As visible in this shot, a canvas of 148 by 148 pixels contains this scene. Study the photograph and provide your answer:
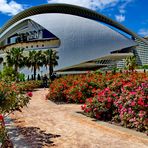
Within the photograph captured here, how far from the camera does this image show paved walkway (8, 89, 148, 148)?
6801 mm

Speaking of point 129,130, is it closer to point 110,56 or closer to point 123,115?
point 123,115

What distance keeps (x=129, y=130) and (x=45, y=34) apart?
2338 inches

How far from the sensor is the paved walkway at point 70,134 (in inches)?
268

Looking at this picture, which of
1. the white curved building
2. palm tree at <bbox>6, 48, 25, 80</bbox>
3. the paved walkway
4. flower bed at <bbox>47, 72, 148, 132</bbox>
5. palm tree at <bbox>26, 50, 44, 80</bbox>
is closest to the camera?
the paved walkway

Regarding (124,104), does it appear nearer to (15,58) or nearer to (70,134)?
(70,134)

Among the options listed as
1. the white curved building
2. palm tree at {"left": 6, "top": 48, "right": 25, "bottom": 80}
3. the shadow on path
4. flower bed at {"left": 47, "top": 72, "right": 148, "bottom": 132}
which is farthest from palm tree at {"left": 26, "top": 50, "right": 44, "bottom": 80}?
the shadow on path

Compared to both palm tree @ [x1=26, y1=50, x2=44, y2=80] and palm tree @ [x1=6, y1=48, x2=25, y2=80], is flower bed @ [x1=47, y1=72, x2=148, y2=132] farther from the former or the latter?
palm tree @ [x1=26, y1=50, x2=44, y2=80]

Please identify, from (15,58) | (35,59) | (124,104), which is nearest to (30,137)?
(124,104)

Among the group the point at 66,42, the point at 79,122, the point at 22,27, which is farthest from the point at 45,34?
the point at 79,122

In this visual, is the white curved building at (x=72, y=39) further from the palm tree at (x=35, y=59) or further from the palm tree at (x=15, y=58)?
the palm tree at (x=15, y=58)


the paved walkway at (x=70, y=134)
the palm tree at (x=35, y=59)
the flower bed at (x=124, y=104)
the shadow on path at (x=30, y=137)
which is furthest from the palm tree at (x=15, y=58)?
the shadow on path at (x=30, y=137)

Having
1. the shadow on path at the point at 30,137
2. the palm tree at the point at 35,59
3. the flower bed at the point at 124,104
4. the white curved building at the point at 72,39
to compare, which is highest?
the white curved building at the point at 72,39

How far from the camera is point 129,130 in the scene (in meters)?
8.06

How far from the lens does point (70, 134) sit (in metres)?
7.81
